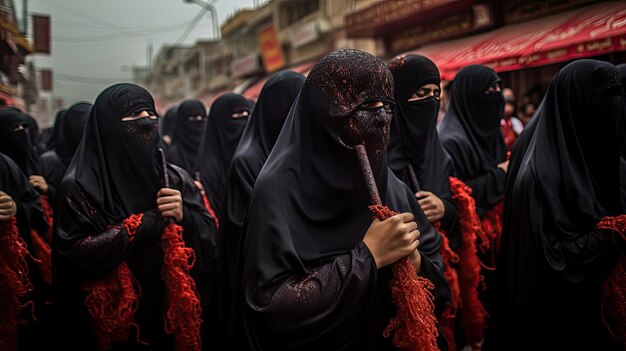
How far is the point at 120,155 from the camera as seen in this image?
265 centimetres

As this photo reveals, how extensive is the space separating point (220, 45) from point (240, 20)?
4.92 meters

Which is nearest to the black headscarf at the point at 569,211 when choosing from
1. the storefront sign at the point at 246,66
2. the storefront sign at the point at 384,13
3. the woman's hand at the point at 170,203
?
the woman's hand at the point at 170,203

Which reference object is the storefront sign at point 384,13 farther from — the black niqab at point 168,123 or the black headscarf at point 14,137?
the black headscarf at point 14,137

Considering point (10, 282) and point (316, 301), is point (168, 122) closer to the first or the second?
point (10, 282)

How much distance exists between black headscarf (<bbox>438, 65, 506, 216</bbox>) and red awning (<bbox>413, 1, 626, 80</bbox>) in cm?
310

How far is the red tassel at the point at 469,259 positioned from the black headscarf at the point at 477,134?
28cm

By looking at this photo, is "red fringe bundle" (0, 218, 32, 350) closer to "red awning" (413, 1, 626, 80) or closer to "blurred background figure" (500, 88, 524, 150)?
"blurred background figure" (500, 88, 524, 150)

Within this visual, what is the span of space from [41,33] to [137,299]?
1684 cm

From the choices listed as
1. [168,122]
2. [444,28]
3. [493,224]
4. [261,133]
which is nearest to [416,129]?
[261,133]

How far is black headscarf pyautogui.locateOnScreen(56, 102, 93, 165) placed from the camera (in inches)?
170

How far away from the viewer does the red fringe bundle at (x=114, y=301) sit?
8.02ft

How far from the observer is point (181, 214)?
105 inches

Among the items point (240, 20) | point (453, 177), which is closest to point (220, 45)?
point (240, 20)

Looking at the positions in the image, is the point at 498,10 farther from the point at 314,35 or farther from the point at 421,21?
the point at 314,35
